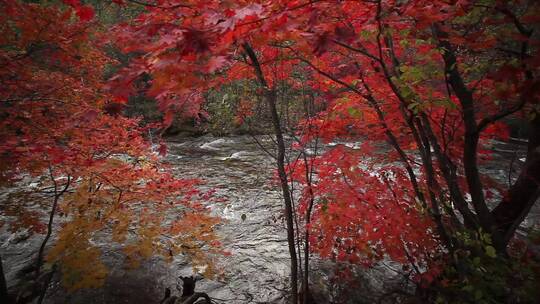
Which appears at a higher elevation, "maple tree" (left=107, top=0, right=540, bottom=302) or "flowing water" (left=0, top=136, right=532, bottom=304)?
"maple tree" (left=107, top=0, right=540, bottom=302)

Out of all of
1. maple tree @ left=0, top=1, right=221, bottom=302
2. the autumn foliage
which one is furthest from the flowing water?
the autumn foliage

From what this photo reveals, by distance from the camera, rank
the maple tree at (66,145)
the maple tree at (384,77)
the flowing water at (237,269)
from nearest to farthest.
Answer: the maple tree at (384,77)
the maple tree at (66,145)
the flowing water at (237,269)

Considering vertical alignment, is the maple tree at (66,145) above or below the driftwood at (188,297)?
above

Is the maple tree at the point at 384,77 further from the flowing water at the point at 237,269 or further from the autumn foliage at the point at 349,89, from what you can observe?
the flowing water at the point at 237,269

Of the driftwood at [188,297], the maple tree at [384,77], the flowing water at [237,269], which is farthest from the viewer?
the flowing water at [237,269]

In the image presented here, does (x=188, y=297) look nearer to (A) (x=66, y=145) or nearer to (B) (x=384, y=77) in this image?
(A) (x=66, y=145)

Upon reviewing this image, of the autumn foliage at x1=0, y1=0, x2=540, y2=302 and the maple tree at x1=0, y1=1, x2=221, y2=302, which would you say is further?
the maple tree at x1=0, y1=1, x2=221, y2=302

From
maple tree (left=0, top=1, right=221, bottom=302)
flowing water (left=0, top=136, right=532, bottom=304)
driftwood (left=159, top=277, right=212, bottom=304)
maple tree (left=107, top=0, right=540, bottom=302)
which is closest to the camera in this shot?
maple tree (left=107, top=0, right=540, bottom=302)

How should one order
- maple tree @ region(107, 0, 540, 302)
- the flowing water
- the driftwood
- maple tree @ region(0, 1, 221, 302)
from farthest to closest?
the flowing water
the driftwood
maple tree @ region(0, 1, 221, 302)
maple tree @ region(107, 0, 540, 302)

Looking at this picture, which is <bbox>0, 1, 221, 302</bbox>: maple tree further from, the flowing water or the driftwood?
the flowing water

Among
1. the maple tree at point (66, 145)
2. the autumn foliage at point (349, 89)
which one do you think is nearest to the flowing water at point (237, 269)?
the maple tree at point (66, 145)

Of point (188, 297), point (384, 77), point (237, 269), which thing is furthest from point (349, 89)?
point (237, 269)

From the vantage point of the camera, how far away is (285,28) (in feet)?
6.66

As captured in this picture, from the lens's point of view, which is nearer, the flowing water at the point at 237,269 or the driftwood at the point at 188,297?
the driftwood at the point at 188,297
